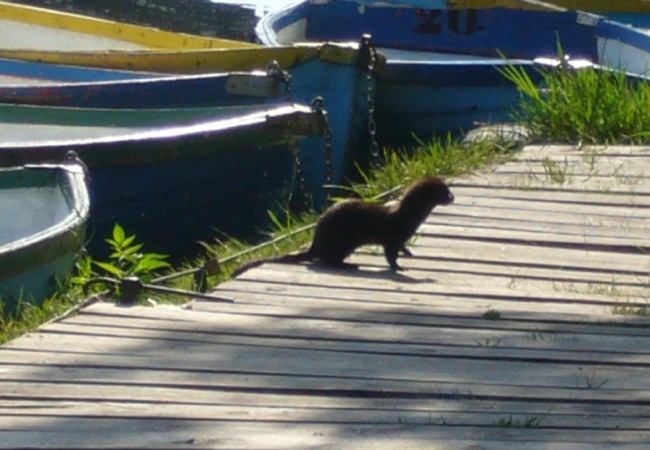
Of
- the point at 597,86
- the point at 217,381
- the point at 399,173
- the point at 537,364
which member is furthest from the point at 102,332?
the point at 597,86

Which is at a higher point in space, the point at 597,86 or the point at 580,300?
the point at 597,86

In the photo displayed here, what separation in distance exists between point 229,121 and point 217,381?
474 cm

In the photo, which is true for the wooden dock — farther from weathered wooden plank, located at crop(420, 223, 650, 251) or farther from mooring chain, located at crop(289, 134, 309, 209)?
mooring chain, located at crop(289, 134, 309, 209)

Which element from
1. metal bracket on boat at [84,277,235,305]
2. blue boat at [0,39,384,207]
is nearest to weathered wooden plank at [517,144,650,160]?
blue boat at [0,39,384,207]

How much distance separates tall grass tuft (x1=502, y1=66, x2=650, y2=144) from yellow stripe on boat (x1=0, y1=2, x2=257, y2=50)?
4.41 metres

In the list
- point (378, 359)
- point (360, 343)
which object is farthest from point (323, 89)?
point (378, 359)

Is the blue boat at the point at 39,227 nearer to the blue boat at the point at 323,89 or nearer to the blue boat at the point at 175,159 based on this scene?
the blue boat at the point at 175,159

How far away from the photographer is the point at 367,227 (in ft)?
17.4

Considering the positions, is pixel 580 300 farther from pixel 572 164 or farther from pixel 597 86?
pixel 597 86

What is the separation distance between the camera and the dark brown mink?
5145 millimetres

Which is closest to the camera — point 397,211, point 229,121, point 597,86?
point 397,211

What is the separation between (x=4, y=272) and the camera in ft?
17.5

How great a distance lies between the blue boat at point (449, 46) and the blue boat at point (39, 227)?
3.65m

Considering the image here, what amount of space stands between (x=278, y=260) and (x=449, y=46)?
26.3 feet
